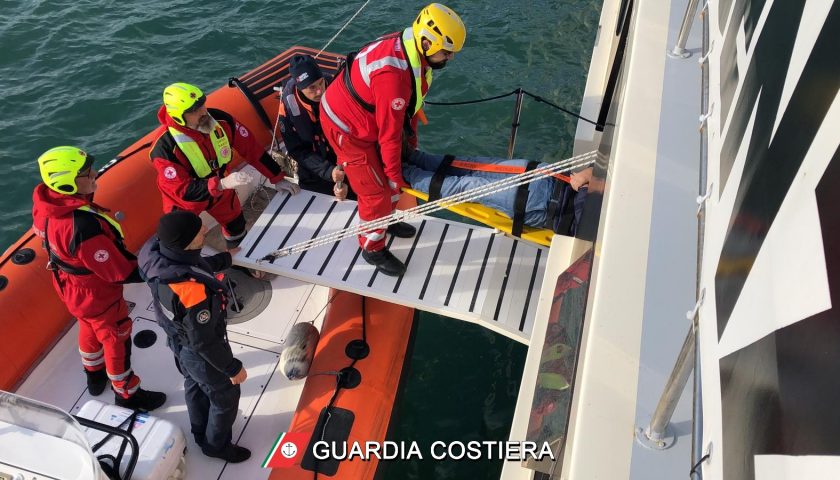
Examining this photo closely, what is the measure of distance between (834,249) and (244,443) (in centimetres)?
309

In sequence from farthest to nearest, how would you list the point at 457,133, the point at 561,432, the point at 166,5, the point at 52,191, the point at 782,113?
the point at 166,5, the point at 457,133, the point at 52,191, the point at 561,432, the point at 782,113

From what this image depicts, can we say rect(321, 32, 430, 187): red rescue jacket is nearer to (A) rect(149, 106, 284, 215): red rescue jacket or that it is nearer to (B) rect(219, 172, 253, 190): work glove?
(A) rect(149, 106, 284, 215): red rescue jacket

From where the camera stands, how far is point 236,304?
391 centimetres

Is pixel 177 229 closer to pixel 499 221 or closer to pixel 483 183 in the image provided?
pixel 483 183

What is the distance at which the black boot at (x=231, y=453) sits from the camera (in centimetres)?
309

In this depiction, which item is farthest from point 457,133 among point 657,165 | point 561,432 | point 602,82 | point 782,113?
point 782,113

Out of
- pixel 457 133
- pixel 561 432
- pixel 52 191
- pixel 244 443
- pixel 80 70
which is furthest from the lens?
pixel 80 70

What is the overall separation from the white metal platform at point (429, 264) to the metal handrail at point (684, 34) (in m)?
1.50

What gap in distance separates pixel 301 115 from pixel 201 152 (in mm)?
796

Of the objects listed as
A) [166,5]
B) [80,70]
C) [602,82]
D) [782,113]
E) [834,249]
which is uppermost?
[166,5]

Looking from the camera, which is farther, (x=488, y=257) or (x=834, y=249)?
(x=488, y=257)

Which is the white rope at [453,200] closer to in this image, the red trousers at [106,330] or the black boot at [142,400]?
the red trousers at [106,330]

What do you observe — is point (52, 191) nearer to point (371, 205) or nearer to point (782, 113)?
point (371, 205)

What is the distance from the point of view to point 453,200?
10.4 feet
